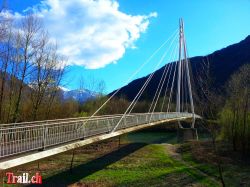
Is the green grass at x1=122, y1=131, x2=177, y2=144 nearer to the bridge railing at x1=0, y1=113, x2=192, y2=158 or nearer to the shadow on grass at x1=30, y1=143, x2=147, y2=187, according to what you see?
the shadow on grass at x1=30, y1=143, x2=147, y2=187

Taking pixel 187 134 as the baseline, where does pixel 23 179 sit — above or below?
below

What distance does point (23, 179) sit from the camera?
1839 centimetres

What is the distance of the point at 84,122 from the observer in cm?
1742

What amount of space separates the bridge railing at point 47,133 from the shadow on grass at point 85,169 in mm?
2729

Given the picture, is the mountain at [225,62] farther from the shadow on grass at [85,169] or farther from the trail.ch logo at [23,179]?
the trail.ch logo at [23,179]

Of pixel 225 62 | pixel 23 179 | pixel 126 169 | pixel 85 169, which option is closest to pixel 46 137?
pixel 23 179

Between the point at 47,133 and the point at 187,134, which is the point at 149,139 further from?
the point at 47,133

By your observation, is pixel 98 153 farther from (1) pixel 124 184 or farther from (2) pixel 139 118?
(1) pixel 124 184

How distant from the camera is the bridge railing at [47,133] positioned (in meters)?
12.2

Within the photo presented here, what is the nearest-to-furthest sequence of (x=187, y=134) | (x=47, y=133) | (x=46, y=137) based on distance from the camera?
(x=46, y=137), (x=47, y=133), (x=187, y=134)

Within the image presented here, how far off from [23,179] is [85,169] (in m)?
4.20

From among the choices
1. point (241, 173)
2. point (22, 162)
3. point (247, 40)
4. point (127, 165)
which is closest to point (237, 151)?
point (241, 173)

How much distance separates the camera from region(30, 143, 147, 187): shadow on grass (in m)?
18.4

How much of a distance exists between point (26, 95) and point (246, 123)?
17.8 meters
